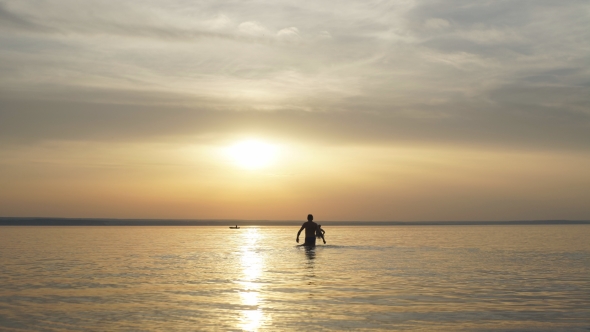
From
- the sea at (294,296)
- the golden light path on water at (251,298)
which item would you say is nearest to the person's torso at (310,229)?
the sea at (294,296)

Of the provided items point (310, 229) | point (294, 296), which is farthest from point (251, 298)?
point (310, 229)

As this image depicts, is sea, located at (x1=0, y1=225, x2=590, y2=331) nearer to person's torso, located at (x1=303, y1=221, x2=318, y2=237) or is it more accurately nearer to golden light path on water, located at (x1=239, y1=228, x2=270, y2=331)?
golden light path on water, located at (x1=239, y1=228, x2=270, y2=331)

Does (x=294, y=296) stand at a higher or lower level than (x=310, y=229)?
lower

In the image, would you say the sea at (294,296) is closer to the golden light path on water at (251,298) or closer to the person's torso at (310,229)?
the golden light path on water at (251,298)

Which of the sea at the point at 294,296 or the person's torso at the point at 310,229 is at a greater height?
the person's torso at the point at 310,229

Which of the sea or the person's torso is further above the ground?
the person's torso

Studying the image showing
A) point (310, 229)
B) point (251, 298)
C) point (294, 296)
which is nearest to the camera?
point (251, 298)

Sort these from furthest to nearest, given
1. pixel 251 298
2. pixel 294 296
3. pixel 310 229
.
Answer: pixel 310 229 < pixel 294 296 < pixel 251 298

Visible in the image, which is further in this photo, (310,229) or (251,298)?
(310,229)

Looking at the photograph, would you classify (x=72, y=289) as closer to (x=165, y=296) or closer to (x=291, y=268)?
(x=165, y=296)

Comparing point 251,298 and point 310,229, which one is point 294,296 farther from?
point 310,229

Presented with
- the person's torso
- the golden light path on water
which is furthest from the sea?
the person's torso

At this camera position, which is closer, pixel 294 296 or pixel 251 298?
pixel 251 298

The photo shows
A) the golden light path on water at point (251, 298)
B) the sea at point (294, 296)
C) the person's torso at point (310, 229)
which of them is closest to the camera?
the golden light path on water at point (251, 298)
